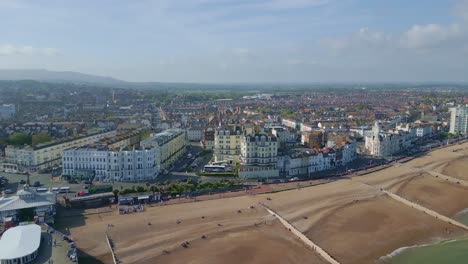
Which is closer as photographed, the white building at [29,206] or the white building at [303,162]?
the white building at [29,206]

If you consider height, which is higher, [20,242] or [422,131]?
[20,242]

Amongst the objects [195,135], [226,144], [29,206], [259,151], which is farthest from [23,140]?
[259,151]

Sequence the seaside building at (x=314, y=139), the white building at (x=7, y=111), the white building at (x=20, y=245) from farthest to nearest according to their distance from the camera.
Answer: the white building at (x=7, y=111), the seaside building at (x=314, y=139), the white building at (x=20, y=245)

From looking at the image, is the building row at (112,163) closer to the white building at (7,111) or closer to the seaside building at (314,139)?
the seaside building at (314,139)

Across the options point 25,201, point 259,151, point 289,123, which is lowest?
point 289,123

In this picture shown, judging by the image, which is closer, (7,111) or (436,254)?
(436,254)

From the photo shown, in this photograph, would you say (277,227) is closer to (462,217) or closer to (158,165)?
(462,217)

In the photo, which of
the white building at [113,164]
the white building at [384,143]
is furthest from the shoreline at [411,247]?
the white building at [384,143]
